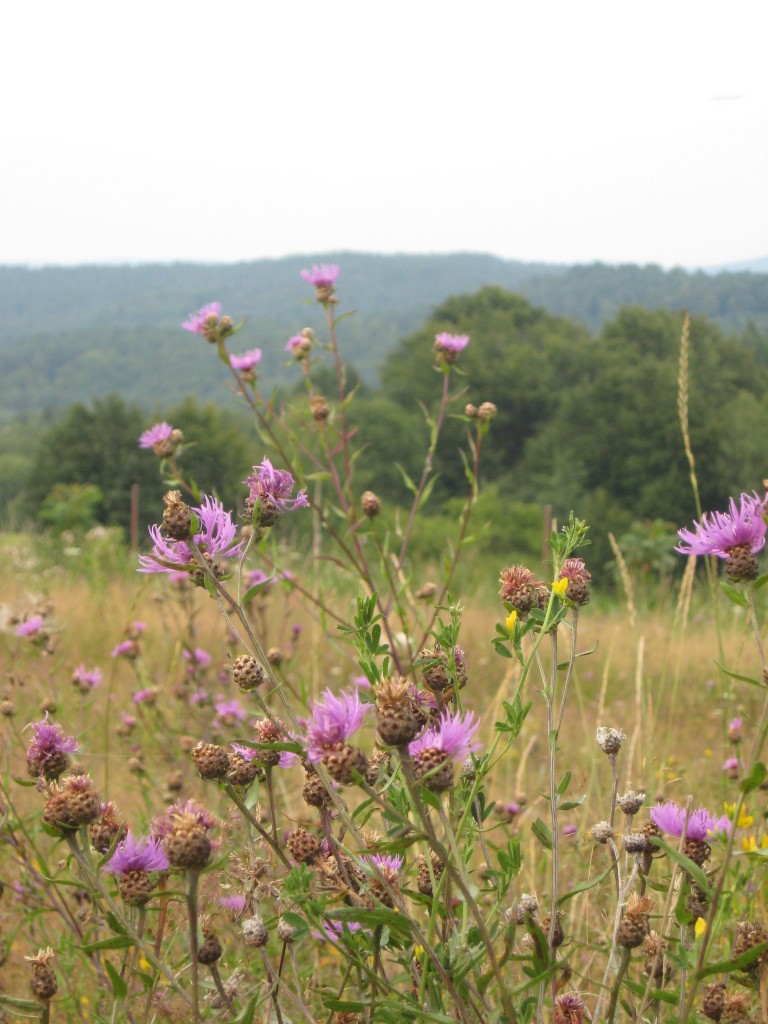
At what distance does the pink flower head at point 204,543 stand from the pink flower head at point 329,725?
192 millimetres

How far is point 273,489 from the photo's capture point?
3.24ft

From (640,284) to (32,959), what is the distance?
96550 millimetres

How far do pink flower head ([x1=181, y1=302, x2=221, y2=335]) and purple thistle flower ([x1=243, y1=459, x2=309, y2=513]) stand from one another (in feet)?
4.02

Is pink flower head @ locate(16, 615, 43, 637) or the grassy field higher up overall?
pink flower head @ locate(16, 615, 43, 637)

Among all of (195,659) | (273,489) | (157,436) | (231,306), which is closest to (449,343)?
(157,436)

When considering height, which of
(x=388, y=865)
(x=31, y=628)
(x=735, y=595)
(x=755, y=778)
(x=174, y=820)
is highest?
(x=735, y=595)

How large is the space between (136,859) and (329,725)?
318mm

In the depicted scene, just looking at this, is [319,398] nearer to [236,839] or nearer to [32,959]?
[236,839]

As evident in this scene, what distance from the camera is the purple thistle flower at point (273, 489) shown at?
976 mm

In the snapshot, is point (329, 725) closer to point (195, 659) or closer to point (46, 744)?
point (46, 744)

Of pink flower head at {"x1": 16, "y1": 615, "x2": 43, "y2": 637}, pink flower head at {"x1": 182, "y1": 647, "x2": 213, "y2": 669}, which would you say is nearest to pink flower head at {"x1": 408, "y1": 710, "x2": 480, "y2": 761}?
pink flower head at {"x1": 16, "y1": 615, "x2": 43, "y2": 637}

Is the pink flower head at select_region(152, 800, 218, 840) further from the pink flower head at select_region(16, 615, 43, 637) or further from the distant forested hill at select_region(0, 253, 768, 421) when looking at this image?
the distant forested hill at select_region(0, 253, 768, 421)

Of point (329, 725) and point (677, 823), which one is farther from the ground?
point (329, 725)

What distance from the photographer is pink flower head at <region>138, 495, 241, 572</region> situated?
0.90m
